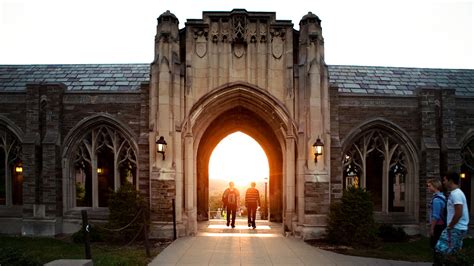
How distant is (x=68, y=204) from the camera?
15922mm

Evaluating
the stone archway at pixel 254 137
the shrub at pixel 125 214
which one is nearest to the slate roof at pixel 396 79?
the stone archway at pixel 254 137

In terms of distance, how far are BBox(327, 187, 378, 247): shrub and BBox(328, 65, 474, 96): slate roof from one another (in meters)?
5.82

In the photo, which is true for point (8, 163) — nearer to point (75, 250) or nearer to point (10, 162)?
point (10, 162)

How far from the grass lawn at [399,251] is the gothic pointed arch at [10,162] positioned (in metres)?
10.8

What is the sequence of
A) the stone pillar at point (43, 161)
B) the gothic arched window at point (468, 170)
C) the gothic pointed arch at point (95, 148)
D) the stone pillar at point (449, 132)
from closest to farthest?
1. the stone pillar at point (43, 161)
2. the stone pillar at point (449, 132)
3. the gothic pointed arch at point (95, 148)
4. the gothic arched window at point (468, 170)

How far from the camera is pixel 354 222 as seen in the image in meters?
12.9

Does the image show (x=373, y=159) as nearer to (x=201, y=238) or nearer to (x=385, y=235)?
(x=385, y=235)

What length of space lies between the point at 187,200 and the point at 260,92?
409 cm

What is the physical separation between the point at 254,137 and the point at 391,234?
7.52 m

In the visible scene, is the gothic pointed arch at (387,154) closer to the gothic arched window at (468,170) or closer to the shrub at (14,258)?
the gothic arched window at (468,170)

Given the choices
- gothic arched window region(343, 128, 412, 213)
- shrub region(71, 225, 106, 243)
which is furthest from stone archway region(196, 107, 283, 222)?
shrub region(71, 225, 106, 243)

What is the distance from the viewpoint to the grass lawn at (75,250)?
979 cm

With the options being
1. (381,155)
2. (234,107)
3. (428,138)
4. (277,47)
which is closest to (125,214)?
(234,107)

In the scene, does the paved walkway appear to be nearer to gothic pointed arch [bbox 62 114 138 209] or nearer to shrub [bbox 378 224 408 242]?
shrub [bbox 378 224 408 242]
